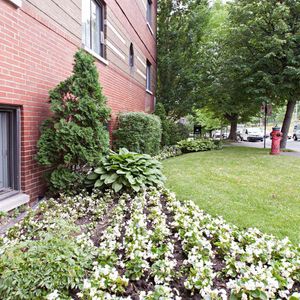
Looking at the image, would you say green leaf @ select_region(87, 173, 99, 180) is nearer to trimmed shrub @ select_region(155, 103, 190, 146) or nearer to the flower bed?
the flower bed

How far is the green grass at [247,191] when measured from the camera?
382 cm

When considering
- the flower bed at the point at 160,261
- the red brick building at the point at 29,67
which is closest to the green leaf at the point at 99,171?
the red brick building at the point at 29,67

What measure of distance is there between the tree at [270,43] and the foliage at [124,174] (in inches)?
304

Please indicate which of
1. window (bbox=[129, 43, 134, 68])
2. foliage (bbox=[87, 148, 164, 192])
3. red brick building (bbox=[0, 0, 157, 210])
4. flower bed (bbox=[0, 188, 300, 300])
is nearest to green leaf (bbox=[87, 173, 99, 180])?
foliage (bbox=[87, 148, 164, 192])

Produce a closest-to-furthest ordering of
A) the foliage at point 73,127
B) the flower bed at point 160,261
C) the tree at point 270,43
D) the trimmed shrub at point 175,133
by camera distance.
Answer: the flower bed at point 160,261, the foliage at point 73,127, the tree at point 270,43, the trimmed shrub at point 175,133

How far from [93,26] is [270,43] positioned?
7.53 meters

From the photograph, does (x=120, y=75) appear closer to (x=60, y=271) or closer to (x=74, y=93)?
(x=74, y=93)

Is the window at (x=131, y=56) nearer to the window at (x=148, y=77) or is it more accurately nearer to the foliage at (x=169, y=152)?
the foliage at (x=169, y=152)

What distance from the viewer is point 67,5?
5.03 metres

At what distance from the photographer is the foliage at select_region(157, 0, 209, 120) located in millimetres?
15688

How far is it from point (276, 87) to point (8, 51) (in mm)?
10256

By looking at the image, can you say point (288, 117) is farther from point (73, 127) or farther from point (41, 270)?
point (41, 270)

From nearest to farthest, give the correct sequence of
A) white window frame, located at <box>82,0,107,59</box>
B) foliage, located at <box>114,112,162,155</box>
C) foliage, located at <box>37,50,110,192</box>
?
foliage, located at <box>37,50,110,192</box>
white window frame, located at <box>82,0,107,59</box>
foliage, located at <box>114,112,162,155</box>

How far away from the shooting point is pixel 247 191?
5.36 m
